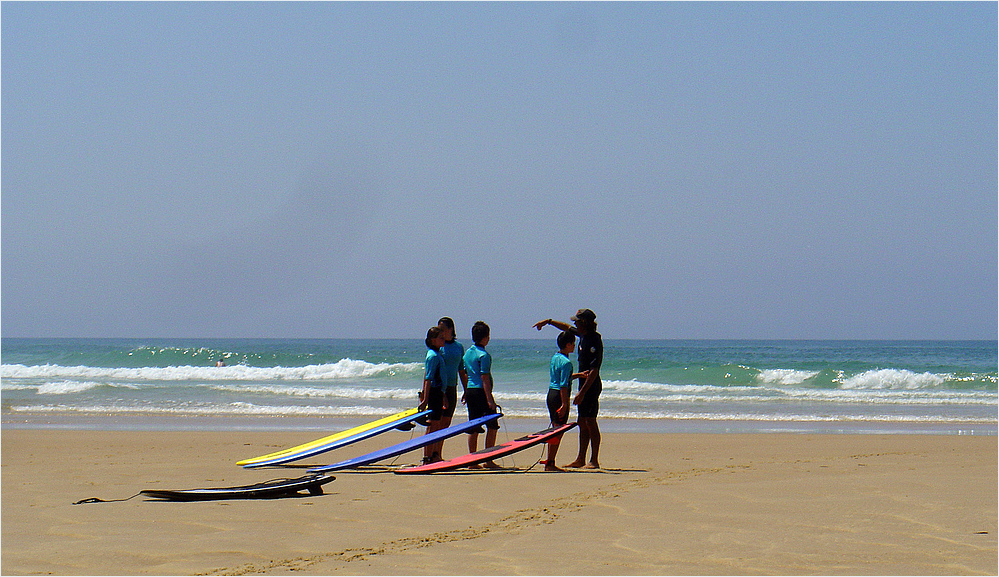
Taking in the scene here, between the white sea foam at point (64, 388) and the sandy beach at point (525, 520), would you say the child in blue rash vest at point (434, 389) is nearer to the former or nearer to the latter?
the sandy beach at point (525, 520)

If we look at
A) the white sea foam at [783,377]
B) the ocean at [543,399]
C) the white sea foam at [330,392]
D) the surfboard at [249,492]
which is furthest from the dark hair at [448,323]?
the white sea foam at [783,377]

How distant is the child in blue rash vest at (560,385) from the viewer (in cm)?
859

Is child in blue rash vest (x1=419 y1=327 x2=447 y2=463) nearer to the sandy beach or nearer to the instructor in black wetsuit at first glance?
the sandy beach

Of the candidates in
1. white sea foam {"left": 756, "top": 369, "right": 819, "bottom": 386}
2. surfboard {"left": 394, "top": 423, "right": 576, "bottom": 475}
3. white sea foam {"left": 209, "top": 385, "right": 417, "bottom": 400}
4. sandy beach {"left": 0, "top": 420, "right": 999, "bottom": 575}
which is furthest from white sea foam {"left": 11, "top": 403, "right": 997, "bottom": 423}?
white sea foam {"left": 756, "top": 369, "right": 819, "bottom": 386}

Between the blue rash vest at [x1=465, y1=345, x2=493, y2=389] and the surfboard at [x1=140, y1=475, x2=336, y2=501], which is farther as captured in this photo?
the blue rash vest at [x1=465, y1=345, x2=493, y2=389]

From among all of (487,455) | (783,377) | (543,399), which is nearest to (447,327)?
(487,455)

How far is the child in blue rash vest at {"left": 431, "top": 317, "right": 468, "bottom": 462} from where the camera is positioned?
29.2 feet

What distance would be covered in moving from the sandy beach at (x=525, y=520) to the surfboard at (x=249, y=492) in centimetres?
15

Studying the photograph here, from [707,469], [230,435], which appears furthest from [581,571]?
[230,435]

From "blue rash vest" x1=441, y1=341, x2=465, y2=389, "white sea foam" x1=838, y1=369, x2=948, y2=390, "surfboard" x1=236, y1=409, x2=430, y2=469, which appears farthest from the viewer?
"white sea foam" x1=838, y1=369, x2=948, y2=390

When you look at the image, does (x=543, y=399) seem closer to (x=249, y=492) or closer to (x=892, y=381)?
(x=892, y=381)

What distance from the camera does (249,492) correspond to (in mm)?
6750

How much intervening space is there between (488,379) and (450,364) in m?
0.42

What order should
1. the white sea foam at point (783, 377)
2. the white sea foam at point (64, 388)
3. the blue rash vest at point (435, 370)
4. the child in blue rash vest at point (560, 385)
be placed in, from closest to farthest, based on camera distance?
the child in blue rash vest at point (560, 385) → the blue rash vest at point (435, 370) → the white sea foam at point (64, 388) → the white sea foam at point (783, 377)
